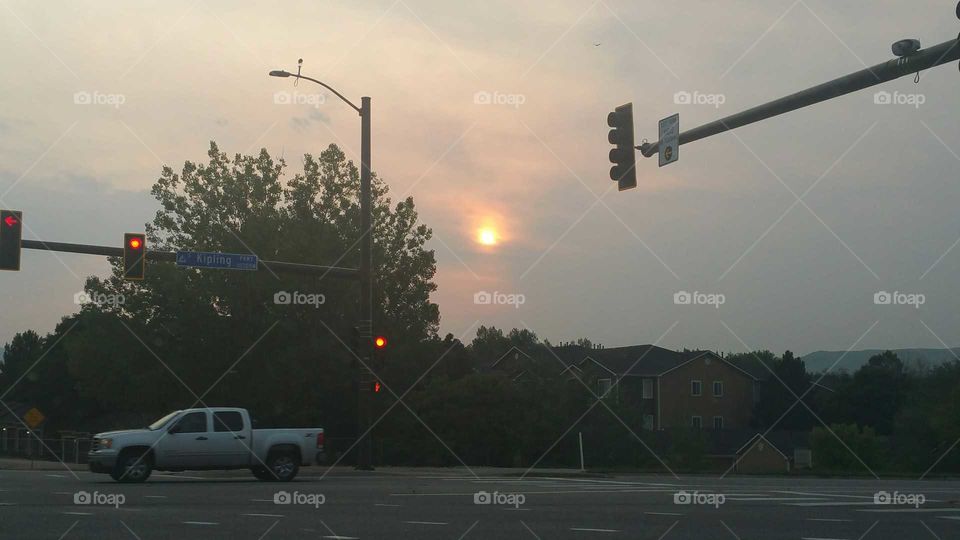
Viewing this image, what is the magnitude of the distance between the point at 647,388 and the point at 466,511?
207ft

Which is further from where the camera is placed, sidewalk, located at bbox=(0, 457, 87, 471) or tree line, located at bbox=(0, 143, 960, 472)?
tree line, located at bbox=(0, 143, 960, 472)

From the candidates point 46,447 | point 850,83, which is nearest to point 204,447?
point 850,83

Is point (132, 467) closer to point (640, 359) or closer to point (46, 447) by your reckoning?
point (46, 447)

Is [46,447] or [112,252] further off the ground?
[112,252]

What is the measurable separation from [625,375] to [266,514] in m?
62.2

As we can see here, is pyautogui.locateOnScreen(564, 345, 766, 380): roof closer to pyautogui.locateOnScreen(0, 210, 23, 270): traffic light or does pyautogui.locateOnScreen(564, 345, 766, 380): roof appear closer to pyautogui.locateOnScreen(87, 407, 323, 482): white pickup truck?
pyautogui.locateOnScreen(87, 407, 323, 482): white pickup truck

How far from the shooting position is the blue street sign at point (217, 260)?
90.4 ft

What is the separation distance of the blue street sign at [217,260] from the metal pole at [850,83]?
1430 cm

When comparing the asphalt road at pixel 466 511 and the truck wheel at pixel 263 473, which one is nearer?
the asphalt road at pixel 466 511

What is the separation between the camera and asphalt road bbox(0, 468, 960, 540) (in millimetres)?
12641

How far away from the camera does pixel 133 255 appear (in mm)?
26016

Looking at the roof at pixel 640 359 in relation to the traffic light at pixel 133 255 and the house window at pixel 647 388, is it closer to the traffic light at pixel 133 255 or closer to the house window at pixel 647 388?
the house window at pixel 647 388

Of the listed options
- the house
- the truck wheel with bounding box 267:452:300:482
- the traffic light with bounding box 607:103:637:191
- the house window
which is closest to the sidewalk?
the truck wheel with bounding box 267:452:300:482

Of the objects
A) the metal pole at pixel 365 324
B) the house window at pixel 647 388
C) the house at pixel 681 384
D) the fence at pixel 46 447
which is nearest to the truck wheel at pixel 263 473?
the metal pole at pixel 365 324
